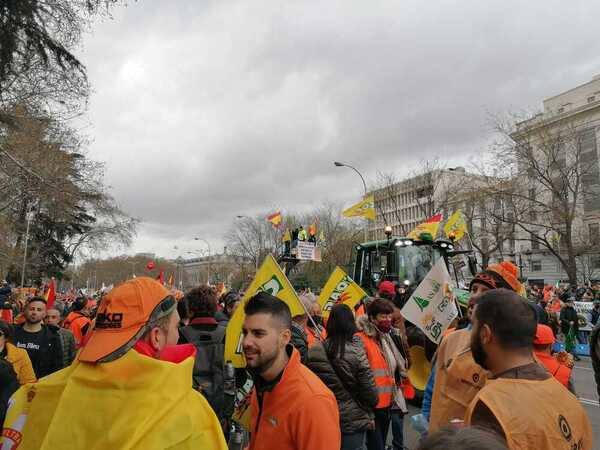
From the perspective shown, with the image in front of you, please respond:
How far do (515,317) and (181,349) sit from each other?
154 cm

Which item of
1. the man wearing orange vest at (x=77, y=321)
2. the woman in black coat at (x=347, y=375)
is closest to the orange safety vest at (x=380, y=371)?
the woman in black coat at (x=347, y=375)

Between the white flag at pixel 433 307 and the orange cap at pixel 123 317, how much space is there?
3.52m

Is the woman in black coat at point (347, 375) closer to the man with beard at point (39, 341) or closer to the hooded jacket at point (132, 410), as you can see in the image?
the hooded jacket at point (132, 410)

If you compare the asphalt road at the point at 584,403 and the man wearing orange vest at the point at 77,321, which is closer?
the asphalt road at the point at 584,403

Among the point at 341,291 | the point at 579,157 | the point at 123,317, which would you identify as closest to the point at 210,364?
the point at 123,317

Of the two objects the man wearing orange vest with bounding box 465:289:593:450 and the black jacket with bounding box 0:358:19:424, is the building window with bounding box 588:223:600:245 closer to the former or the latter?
the man wearing orange vest with bounding box 465:289:593:450

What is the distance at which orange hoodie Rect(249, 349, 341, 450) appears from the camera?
221 centimetres

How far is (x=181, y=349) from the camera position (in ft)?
7.16

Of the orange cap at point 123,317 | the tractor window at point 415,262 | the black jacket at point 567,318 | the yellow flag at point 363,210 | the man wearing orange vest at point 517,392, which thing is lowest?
the black jacket at point 567,318

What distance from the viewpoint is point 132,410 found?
1.49 m

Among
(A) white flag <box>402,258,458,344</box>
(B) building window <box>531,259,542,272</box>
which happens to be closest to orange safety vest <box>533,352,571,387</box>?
(A) white flag <box>402,258,458,344</box>

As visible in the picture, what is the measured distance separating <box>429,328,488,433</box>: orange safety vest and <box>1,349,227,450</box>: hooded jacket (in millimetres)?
1643

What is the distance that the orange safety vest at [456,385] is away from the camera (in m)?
2.65

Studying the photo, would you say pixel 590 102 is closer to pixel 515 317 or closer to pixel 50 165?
pixel 50 165
